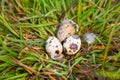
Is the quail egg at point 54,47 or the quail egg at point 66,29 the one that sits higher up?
the quail egg at point 66,29

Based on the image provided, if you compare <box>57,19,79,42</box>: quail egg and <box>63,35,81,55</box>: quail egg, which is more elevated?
<box>57,19,79,42</box>: quail egg

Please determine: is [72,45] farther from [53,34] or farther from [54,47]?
[53,34]

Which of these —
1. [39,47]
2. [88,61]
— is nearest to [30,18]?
[39,47]

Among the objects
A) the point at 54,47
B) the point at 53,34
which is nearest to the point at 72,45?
the point at 54,47

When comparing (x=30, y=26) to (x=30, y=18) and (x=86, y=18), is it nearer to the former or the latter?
(x=30, y=18)
